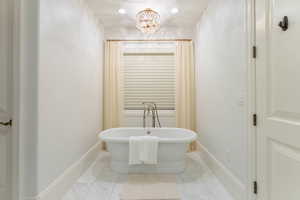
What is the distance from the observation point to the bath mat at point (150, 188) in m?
2.25

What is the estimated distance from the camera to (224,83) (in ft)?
8.43

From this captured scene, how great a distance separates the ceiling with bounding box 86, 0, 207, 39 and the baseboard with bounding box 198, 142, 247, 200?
2478mm

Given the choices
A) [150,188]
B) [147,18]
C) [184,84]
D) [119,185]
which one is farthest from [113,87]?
[150,188]

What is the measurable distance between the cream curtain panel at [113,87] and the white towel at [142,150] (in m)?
1.49

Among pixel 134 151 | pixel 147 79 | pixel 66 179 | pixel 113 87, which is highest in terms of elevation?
pixel 147 79

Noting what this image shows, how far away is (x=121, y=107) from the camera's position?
423 cm

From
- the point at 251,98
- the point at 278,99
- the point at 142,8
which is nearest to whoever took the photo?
the point at 278,99

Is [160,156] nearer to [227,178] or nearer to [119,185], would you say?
[119,185]

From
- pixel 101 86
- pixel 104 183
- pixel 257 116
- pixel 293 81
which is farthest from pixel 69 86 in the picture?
pixel 293 81

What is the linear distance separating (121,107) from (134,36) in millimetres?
1579

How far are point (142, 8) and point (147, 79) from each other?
4.92 feet

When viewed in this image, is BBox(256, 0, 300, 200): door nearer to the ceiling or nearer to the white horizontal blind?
the ceiling
